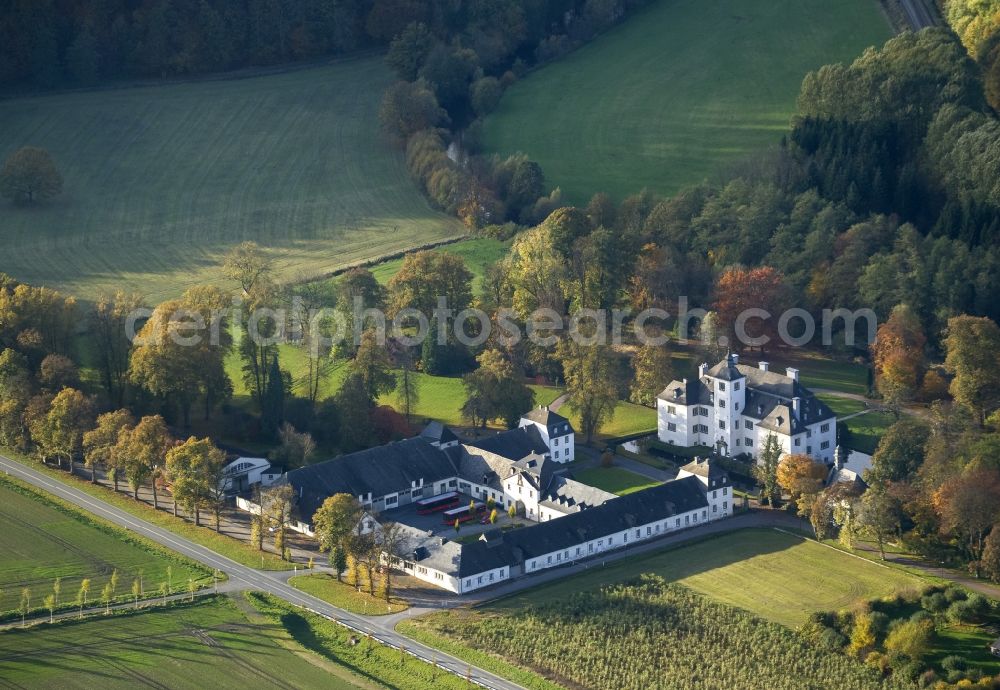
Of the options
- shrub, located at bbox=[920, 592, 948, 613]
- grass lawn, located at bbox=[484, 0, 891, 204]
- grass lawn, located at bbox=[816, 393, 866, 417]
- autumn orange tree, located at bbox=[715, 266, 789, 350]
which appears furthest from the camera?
grass lawn, located at bbox=[484, 0, 891, 204]

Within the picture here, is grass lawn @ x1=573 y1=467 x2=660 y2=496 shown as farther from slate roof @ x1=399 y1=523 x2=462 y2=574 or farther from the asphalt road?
the asphalt road

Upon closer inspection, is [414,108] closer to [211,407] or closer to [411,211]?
[411,211]

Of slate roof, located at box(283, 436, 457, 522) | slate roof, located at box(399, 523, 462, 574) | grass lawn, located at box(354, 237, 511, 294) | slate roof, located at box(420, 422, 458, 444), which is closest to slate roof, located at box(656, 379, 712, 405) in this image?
slate roof, located at box(420, 422, 458, 444)

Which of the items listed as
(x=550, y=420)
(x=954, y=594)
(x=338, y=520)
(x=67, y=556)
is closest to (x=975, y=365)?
(x=954, y=594)

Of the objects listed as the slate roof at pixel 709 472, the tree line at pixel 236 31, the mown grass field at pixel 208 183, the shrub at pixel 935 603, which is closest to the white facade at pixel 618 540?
the slate roof at pixel 709 472

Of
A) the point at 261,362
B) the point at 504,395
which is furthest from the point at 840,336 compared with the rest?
the point at 261,362

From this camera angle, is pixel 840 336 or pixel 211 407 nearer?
pixel 211 407

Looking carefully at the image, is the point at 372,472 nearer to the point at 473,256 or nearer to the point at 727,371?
the point at 727,371
